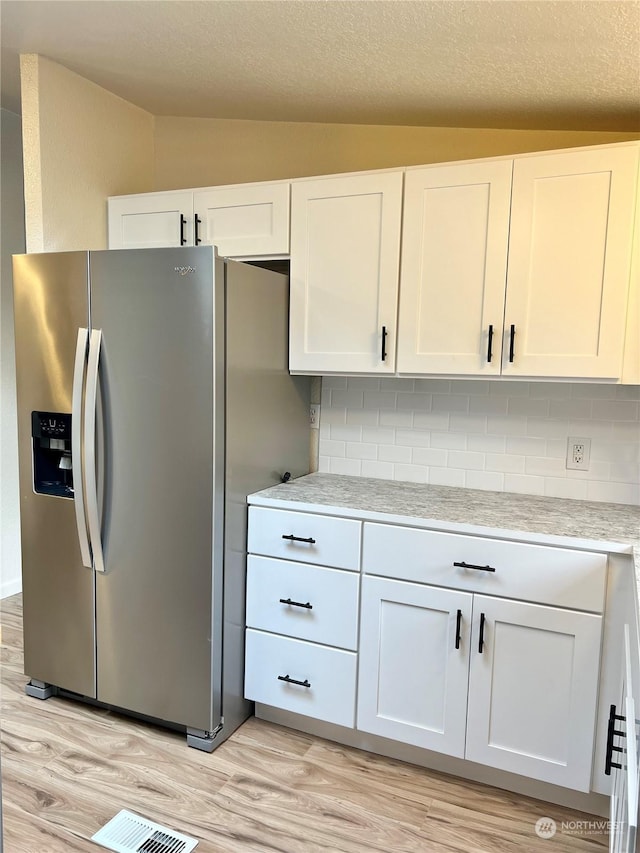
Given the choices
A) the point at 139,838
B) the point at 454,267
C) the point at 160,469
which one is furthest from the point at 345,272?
the point at 139,838

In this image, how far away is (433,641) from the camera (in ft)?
6.66

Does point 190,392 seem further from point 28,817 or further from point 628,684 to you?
point 628,684

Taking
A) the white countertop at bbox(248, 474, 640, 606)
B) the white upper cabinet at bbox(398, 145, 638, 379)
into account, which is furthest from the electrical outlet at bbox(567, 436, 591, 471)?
the white upper cabinet at bbox(398, 145, 638, 379)

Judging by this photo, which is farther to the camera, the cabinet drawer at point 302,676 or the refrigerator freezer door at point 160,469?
the cabinet drawer at point 302,676

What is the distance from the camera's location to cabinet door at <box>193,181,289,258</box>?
2.45m

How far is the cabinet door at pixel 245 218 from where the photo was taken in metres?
2.45

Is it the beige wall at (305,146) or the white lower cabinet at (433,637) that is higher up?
the beige wall at (305,146)

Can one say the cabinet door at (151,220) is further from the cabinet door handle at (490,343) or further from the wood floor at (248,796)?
the wood floor at (248,796)

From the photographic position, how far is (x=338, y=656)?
218 centimetres

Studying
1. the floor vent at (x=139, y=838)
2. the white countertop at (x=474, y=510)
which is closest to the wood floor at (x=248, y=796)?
the floor vent at (x=139, y=838)

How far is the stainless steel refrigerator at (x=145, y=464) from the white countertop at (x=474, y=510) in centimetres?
28

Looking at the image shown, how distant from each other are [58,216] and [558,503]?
2.37 m

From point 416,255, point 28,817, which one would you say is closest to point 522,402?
point 416,255

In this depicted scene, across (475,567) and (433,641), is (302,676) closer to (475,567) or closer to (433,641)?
(433,641)
